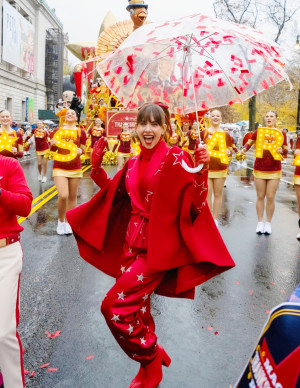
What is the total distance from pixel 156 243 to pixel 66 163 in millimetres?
4656

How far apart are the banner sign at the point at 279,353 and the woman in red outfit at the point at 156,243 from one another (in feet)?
3.91

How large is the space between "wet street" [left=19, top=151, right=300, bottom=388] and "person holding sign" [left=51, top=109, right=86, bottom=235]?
0.55 metres

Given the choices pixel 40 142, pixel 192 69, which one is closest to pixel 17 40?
pixel 40 142

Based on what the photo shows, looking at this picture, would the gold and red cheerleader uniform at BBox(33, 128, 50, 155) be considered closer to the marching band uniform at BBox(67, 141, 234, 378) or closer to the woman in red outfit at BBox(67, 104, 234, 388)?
the woman in red outfit at BBox(67, 104, 234, 388)

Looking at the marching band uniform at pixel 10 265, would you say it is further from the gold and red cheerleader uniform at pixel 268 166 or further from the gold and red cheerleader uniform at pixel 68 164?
the gold and red cheerleader uniform at pixel 268 166

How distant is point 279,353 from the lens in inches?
59.0

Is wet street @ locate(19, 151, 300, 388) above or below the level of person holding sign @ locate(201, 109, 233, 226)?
below

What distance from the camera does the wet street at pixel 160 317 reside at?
3164 mm

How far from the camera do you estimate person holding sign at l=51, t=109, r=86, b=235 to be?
23.4ft

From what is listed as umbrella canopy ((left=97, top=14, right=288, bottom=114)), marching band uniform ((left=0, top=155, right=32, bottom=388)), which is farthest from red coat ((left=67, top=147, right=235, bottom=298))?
umbrella canopy ((left=97, top=14, right=288, bottom=114))

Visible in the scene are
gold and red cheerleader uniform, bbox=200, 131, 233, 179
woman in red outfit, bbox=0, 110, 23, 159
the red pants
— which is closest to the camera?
the red pants

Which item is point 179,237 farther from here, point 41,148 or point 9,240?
point 41,148

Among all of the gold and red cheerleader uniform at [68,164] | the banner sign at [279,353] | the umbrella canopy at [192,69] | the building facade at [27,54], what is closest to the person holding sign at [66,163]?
the gold and red cheerleader uniform at [68,164]

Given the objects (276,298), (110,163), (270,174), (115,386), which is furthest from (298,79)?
(115,386)
